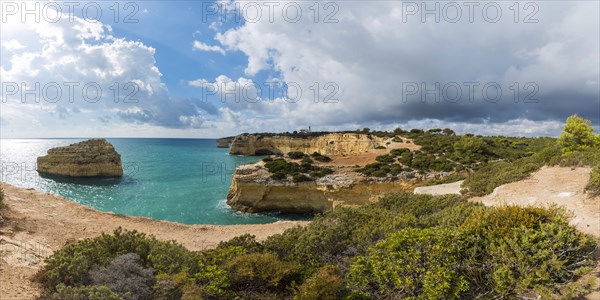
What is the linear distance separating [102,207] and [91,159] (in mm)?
23884

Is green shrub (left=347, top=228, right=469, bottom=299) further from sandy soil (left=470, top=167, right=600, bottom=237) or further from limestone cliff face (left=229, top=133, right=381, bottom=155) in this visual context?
limestone cliff face (left=229, top=133, right=381, bottom=155)

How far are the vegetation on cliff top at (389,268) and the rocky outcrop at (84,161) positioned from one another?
48218 mm

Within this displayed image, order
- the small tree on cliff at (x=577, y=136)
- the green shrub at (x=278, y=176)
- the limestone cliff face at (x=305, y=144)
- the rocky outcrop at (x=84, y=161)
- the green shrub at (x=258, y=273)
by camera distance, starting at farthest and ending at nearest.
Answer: the limestone cliff face at (x=305, y=144)
the rocky outcrop at (x=84, y=161)
the green shrub at (x=278, y=176)
the small tree on cliff at (x=577, y=136)
the green shrub at (x=258, y=273)

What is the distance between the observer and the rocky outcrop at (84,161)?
152 feet

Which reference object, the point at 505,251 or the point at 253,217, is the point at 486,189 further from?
the point at 253,217

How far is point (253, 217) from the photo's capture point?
26500mm

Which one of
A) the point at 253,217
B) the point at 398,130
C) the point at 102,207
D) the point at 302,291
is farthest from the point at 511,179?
the point at 398,130

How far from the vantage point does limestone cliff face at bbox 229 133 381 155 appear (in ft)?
179

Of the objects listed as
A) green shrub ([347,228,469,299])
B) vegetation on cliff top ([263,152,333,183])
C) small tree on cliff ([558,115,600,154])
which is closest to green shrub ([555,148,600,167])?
small tree on cliff ([558,115,600,154])

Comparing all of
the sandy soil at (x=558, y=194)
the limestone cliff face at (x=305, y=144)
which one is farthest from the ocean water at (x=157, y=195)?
the limestone cliff face at (x=305, y=144)

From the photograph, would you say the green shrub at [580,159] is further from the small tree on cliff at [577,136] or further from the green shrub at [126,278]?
the green shrub at [126,278]

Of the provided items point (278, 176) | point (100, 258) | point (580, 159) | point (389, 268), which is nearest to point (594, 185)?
point (580, 159)

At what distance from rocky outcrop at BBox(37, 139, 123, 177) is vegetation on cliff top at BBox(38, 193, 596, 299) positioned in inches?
1898

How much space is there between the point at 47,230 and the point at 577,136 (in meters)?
27.6
